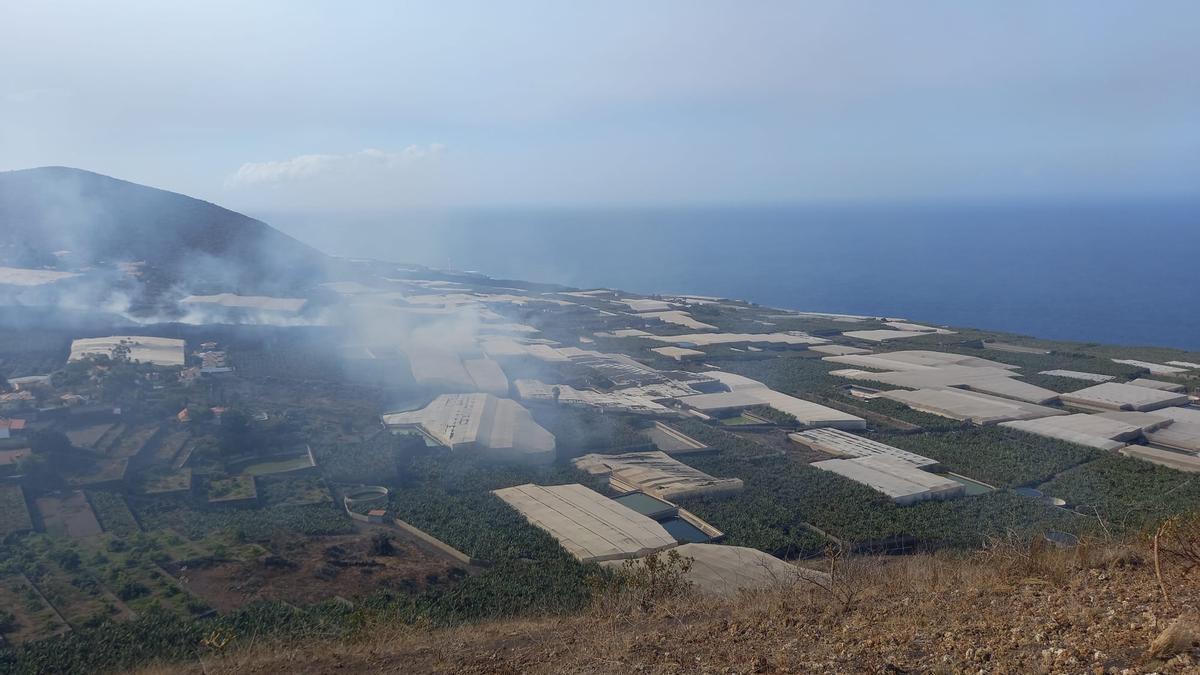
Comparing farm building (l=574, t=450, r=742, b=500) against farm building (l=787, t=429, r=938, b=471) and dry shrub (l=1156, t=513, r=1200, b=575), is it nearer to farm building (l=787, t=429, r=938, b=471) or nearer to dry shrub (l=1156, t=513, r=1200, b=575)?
farm building (l=787, t=429, r=938, b=471)

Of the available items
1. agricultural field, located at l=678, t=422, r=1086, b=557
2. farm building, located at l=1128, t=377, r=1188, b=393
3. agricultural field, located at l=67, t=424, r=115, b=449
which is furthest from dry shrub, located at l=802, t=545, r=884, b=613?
farm building, located at l=1128, t=377, r=1188, b=393

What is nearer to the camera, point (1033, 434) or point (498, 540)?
point (498, 540)

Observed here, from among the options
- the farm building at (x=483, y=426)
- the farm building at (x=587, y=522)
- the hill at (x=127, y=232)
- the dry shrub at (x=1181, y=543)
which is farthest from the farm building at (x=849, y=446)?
the hill at (x=127, y=232)

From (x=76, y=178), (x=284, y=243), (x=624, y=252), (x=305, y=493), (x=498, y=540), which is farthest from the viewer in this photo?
(x=624, y=252)

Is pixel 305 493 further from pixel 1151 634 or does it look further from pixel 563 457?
pixel 1151 634

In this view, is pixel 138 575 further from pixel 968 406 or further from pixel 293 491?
pixel 968 406

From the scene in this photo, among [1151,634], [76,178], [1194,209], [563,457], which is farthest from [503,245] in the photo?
[1194,209]
